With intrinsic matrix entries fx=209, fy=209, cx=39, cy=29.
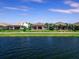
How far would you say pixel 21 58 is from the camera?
1191 inches

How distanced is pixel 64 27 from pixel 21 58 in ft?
401

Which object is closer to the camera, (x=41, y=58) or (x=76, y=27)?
(x=41, y=58)

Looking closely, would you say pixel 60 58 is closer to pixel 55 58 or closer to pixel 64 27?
pixel 55 58

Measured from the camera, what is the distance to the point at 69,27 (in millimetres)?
145750

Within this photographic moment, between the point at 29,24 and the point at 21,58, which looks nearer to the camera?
the point at 21,58

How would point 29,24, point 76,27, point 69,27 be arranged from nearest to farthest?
1. point 76,27
2. point 69,27
3. point 29,24

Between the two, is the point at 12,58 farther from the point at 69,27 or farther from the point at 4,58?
the point at 69,27

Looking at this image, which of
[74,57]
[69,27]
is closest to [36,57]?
[74,57]

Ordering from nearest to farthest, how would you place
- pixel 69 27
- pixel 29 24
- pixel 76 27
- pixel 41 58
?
pixel 41 58 < pixel 76 27 < pixel 69 27 < pixel 29 24

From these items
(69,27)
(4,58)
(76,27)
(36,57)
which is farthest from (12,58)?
(69,27)

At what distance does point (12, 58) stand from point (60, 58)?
6.93 metres

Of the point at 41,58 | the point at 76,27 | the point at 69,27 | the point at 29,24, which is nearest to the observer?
the point at 41,58

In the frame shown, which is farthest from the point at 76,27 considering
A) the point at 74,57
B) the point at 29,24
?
the point at 74,57

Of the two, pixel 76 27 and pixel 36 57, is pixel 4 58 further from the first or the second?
pixel 76 27
